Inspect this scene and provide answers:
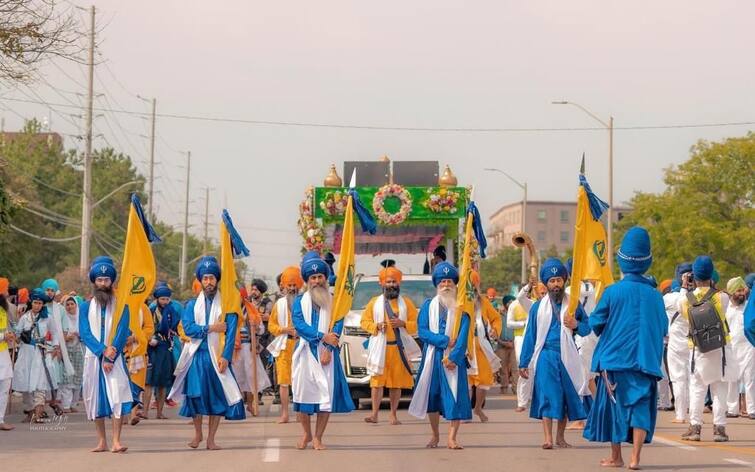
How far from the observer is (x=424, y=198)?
82.1 feet

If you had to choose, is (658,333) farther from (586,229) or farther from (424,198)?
(424,198)

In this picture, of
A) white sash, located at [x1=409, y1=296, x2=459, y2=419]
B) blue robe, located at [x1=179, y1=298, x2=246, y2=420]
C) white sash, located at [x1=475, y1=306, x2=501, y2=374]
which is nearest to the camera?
blue robe, located at [x1=179, y1=298, x2=246, y2=420]

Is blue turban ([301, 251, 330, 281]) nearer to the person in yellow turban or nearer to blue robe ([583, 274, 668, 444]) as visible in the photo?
blue robe ([583, 274, 668, 444])

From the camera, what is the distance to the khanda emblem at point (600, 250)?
14422 millimetres

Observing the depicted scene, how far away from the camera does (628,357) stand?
12.7 m

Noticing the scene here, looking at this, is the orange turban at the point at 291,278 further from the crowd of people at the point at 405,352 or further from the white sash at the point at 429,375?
the white sash at the point at 429,375

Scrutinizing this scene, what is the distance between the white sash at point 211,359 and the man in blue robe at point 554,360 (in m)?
2.96

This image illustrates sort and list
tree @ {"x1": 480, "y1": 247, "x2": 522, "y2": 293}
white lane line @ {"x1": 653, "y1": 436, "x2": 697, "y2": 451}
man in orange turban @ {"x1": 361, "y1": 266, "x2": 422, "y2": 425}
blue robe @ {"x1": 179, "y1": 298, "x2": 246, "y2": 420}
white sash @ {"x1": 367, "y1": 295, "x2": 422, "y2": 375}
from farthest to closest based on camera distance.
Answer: tree @ {"x1": 480, "y1": 247, "x2": 522, "y2": 293}, white sash @ {"x1": 367, "y1": 295, "x2": 422, "y2": 375}, man in orange turban @ {"x1": 361, "y1": 266, "x2": 422, "y2": 425}, white lane line @ {"x1": 653, "y1": 436, "x2": 697, "y2": 451}, blue robe @ {"x1": 179, "y1": 298, "x2": 246, "y2": 420}

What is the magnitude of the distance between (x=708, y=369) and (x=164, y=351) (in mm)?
7848

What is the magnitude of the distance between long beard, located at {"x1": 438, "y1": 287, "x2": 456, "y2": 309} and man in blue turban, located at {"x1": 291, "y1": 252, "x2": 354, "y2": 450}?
3.93 feet

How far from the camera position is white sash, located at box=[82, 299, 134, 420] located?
48.0 ft

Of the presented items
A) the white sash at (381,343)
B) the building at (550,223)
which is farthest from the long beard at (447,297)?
the building at (550,223)

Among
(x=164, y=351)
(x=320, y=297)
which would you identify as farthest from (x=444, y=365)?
(x=164, y=351)

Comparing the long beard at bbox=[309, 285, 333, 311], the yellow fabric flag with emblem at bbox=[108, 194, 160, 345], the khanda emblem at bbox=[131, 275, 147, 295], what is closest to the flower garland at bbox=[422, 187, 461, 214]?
the yellow fabric flag with emblem at bbox=[108, 194, 160, 345]
